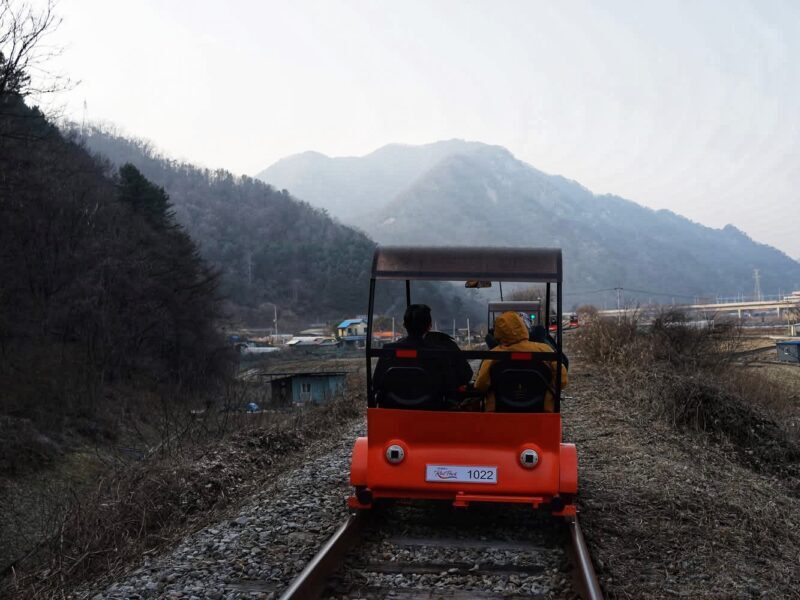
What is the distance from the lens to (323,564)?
17.3 feet

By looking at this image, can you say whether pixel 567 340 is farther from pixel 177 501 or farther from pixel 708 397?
pixel 177 501

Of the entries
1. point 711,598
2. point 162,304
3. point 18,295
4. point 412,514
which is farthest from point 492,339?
point 162,304

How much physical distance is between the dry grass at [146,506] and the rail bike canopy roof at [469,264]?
306 centimetres

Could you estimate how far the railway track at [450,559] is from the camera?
5.05m

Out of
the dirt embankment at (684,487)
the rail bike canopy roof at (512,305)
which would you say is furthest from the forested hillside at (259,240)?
the rail bike canopy roof at (512,305)

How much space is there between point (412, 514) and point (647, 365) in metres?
12.1

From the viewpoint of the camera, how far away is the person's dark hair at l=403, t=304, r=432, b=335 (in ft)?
22.2

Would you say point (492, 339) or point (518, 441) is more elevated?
point (492, 339)

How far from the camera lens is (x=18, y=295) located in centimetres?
3559

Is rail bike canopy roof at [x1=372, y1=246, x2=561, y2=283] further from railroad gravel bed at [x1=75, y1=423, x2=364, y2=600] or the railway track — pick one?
railroad gravel bed at [x1=75, y1=423, x2=364, y2=600]

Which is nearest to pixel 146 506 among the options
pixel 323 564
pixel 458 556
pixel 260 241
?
pixel 323 564

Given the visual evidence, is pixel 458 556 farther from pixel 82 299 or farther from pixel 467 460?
pixel 82 299

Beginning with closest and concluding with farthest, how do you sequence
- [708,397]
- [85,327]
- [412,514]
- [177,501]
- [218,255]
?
1. [412,514]
2. [177,501]
3. [708,397]
4. [85,327]
5. [218,255]

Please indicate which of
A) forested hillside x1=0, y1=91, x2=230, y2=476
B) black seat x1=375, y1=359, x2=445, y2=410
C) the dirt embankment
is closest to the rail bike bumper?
black seat x1=375, y1=359, x2=445, y2=410
